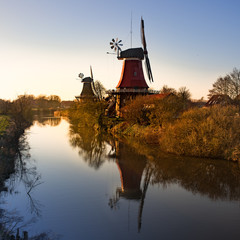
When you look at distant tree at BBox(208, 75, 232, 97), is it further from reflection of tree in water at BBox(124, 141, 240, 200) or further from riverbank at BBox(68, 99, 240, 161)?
reflection of tree in water at BBox(124, 141, 240, 200)

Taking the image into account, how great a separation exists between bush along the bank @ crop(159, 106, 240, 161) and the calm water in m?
0.99

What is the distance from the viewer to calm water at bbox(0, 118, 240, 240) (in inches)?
265

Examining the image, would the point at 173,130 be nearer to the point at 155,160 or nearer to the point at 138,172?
the point at 155,160

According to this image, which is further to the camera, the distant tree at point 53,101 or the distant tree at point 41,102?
the distant tree at point 53,101

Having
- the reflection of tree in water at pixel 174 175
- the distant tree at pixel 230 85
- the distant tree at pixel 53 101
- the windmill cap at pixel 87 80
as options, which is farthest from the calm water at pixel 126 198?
the distant tree at pixel 53 101

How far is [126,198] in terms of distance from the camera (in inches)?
359

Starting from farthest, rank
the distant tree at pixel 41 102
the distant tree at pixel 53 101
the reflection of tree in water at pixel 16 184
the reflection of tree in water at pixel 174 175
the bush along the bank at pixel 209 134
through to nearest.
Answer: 1. the distant tree at pixel 53 101
2. the distant tree at pixel 41 102
3. the bush along the bank at pixel 209 134
4. the reflection of tree in water at pixel 174 175
5. the reflection of tree in water at pixel 16 184

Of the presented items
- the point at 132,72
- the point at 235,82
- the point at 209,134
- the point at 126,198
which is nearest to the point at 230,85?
the point at 235,82

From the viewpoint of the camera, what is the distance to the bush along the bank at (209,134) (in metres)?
14.5

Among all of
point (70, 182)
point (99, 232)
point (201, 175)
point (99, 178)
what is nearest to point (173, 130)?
point (201, 175)

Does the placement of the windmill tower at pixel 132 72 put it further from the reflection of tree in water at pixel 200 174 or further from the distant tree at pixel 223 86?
the reflection of tree in water at pixel 200 174

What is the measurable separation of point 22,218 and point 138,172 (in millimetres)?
6662

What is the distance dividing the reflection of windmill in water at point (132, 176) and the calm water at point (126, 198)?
0.12ft

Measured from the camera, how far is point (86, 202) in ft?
28.1
